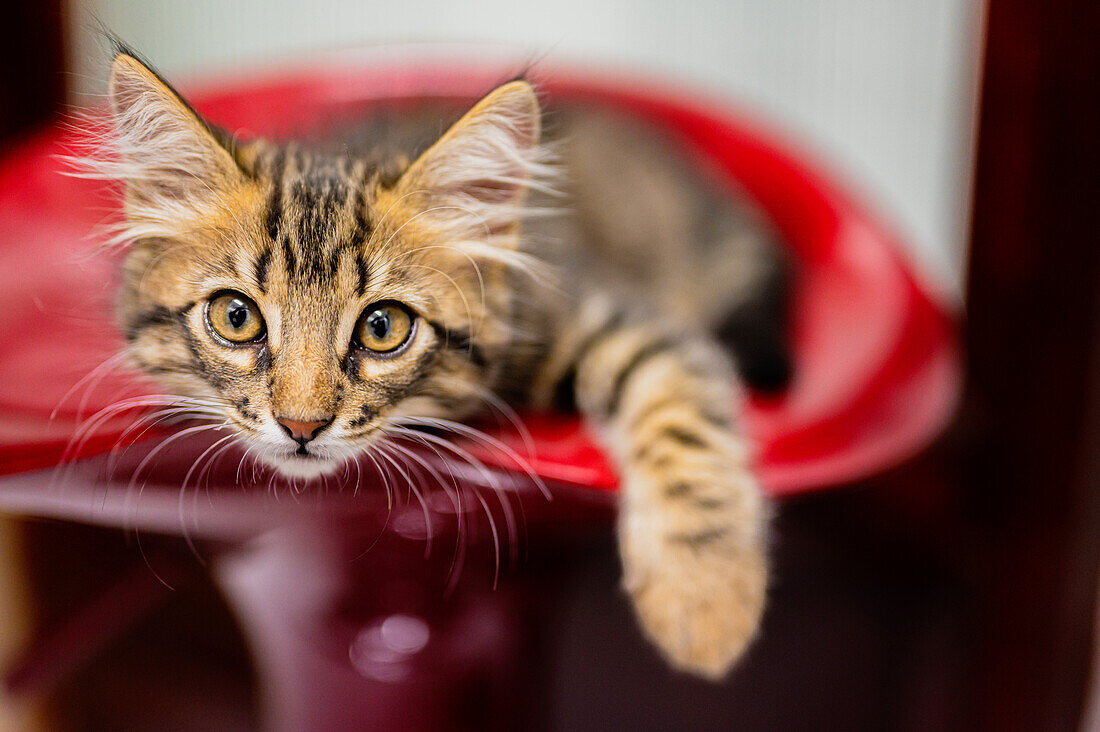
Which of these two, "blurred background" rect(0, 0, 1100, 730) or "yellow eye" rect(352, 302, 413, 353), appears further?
"blurred background" rect(0, 0, 1100, 730)

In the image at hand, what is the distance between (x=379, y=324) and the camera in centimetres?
48

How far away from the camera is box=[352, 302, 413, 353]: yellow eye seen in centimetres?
47

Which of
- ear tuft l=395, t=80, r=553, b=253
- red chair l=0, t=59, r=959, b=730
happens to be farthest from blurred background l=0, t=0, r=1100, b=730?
ear tuft l=395, t=80, r=553, b=253

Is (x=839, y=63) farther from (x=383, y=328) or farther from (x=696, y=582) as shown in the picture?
(x=383, y=328)

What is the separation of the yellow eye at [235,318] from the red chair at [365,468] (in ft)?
0.19

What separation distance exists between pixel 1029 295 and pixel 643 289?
66 cm

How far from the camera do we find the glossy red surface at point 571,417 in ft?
1.74

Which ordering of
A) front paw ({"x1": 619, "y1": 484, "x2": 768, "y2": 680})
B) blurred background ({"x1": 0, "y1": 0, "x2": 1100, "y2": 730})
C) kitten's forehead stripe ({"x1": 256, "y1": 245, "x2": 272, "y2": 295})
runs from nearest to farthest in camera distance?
1. kitten's forehead stripe ({"x1": 256, "y1": 245, "x2": 272, "y2": 295})
2. front paw ({"x1": 619, "y1": 484, "x2": 768, "y2": 680})
3. blurred background ({"x1": 0, "y1": 0, "x2": 1100, "y2": 730})

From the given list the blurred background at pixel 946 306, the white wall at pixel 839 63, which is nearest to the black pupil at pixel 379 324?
the blurred background at pixel 946 306

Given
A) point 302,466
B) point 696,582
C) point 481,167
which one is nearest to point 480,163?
point 481,167

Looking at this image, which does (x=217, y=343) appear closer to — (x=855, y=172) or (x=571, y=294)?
(x=571, y=294)

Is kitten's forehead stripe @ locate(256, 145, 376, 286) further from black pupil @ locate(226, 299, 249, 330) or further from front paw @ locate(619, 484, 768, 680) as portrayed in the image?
front paw @ locate(619, 484, 768, 680)

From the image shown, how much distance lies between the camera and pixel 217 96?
3.37ft

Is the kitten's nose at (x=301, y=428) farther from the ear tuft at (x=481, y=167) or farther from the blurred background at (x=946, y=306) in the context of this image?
the blurred background at (x=946, y=306)
